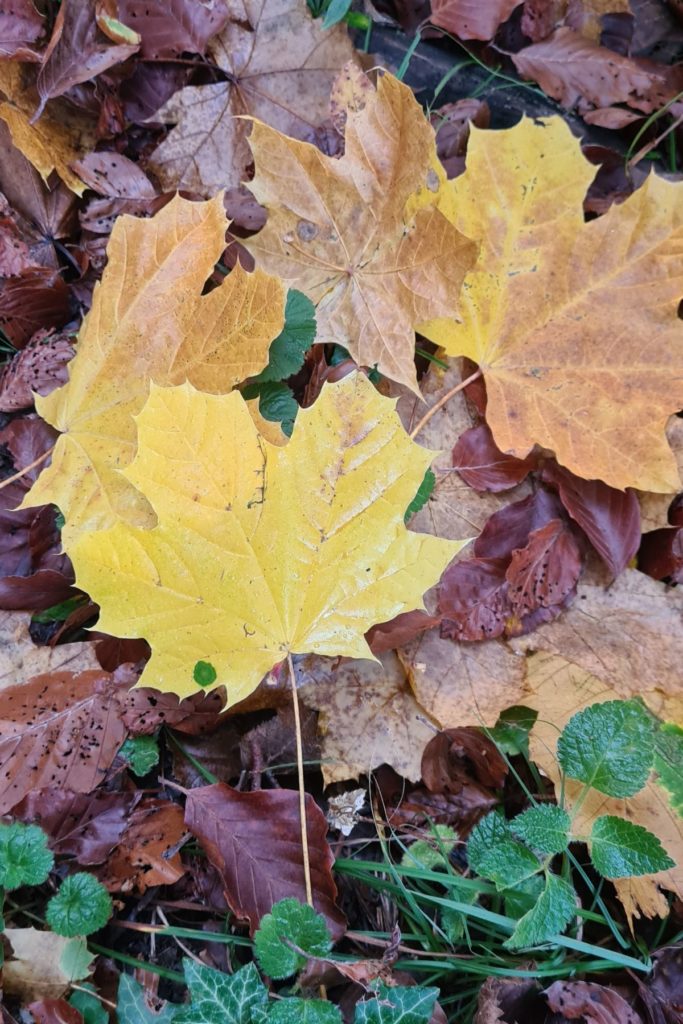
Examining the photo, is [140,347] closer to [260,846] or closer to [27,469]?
[27,469]

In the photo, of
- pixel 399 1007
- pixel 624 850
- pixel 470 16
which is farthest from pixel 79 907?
pixel 470 16

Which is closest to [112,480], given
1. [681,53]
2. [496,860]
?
[496,860]

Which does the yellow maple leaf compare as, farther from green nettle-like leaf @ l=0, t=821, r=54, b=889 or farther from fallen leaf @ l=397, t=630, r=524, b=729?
green nettle-like leaf @ l=0, t=821, r=54, b=889

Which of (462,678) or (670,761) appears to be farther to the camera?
(462,678)

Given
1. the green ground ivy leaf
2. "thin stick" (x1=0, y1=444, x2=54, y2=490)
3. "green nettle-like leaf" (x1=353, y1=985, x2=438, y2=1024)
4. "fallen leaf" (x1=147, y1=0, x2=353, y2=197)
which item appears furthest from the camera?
"fallen leaf" (x1=147, y1=0, x2=353, y2=197)

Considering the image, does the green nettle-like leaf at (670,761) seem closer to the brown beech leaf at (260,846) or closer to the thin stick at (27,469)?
the brown beech leaf at (260,846)

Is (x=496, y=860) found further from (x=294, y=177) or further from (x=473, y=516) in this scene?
(x=294, y=177)

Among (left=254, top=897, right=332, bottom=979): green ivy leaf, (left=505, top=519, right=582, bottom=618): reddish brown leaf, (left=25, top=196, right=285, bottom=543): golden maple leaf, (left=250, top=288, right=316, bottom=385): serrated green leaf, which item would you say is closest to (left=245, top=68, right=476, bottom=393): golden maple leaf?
(left=250, top=288, right=316, bottom=385): serrated green leaf
